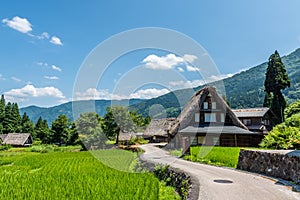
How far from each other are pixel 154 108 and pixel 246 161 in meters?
30.2

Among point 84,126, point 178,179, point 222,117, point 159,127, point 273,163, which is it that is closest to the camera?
point 273,163

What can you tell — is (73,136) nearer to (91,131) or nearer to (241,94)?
(91,131)

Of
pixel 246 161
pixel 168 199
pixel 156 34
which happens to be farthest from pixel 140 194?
pixel 156 34

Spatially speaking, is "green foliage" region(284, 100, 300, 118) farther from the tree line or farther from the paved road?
the paved road

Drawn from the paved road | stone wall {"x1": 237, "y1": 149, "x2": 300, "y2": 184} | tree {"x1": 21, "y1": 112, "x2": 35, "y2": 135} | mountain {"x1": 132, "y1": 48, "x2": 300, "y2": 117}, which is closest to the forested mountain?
mountain {"x1": 132, "y1": 48, "x2": 300, "y2": 117}

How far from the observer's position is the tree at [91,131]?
41.1 meters

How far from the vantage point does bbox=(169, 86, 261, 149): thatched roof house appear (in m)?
24.0

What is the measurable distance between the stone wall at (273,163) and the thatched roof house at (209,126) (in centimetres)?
1165

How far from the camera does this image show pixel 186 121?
24891 mm

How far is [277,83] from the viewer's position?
36125 millimetres

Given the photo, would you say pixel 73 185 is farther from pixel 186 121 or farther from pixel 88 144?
pixel 88 144

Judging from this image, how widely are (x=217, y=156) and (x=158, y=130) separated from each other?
2324 centimetres

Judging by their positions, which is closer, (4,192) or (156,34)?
(4,192)

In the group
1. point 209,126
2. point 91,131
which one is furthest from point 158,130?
point 209,126
